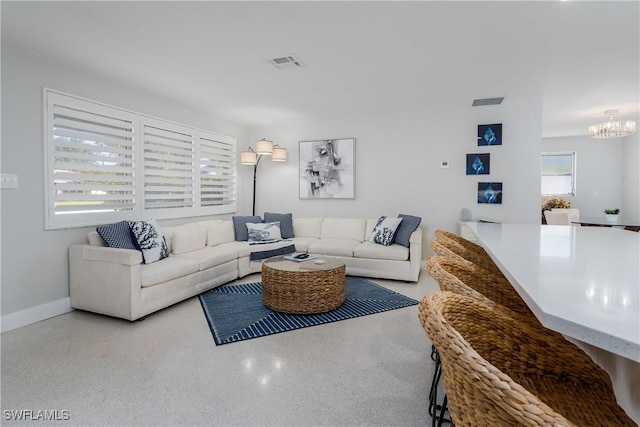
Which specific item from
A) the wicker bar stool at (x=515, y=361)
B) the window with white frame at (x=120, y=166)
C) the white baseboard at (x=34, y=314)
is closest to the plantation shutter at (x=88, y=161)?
the window with white frame at (x=120, y=166)

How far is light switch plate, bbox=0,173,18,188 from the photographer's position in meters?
2.90

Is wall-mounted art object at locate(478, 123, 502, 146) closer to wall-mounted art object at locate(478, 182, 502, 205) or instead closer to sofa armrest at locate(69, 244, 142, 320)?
wall-mounted art object at locate(478, 182, 502, 205)

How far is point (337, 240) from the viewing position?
16.9ft

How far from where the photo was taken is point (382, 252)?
4453 mm

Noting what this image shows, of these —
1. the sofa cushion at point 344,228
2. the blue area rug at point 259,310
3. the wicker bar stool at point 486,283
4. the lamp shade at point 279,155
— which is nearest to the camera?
the wicker bar stool at point 486,283

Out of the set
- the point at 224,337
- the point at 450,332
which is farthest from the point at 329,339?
the point at 450,332

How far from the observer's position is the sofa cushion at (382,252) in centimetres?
439

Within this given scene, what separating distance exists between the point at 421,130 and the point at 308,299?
338 cm

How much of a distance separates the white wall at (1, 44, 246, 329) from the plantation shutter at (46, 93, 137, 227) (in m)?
0.10

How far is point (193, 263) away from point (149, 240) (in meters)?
0.52

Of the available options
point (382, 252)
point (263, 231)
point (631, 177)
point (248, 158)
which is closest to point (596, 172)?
point (631, 177)

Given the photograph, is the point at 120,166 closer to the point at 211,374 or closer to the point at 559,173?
the point at 211,374

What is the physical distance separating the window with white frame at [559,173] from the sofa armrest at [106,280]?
26.8ft

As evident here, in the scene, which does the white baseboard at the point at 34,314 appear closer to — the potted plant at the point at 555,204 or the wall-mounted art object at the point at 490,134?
the wall-mounted art object at the point at 490,134
